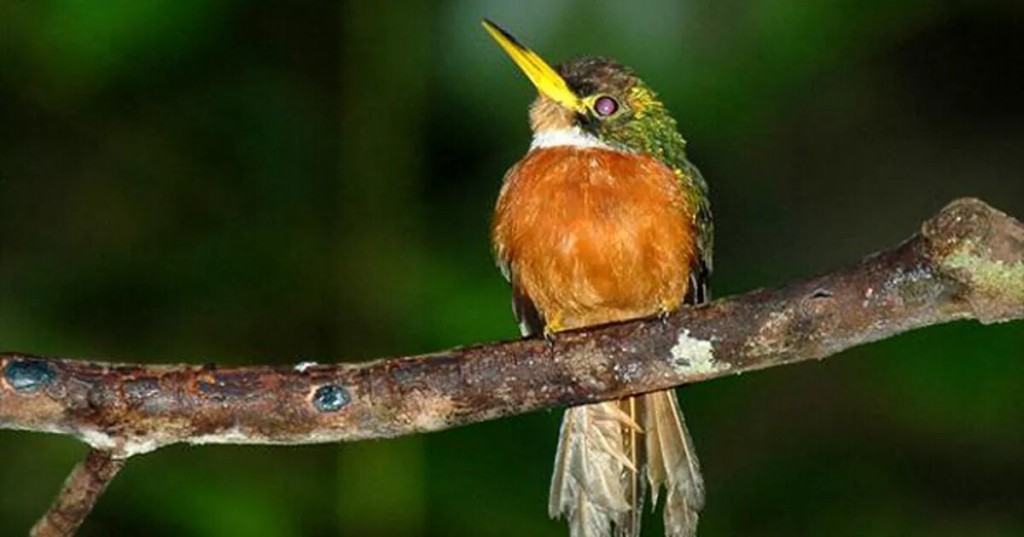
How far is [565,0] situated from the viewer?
4223 millimetres

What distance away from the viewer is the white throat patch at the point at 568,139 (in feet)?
13.5

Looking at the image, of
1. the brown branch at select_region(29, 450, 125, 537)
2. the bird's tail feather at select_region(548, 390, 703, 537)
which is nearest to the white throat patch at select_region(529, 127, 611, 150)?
the bird's tail feather at select_region(548, 390, 703, 537)

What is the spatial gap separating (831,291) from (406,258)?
977 millimetres

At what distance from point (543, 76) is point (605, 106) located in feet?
0.45

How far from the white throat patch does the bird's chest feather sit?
0.06 meters

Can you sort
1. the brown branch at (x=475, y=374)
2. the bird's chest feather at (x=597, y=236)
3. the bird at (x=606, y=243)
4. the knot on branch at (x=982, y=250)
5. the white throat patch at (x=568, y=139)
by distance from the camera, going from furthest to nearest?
1. the white throat patch at (x=568, y=139)
2. the bird's chest feather at (x=597, y=236)
3. the bird at (x=606, y=243)
4. the brown branch at (x=475, y=374)
5. the knot on branch at (x=982, y=250)

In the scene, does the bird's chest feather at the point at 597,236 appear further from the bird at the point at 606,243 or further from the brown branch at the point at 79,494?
the brown branch at the point at 79,494

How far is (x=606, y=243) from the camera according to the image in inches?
154

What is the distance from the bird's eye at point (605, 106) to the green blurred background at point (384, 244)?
8cm

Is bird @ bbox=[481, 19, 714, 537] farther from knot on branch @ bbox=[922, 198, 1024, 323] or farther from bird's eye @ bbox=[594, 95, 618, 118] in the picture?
knot on branch @ bbox=[922, 198, 1024, 323]

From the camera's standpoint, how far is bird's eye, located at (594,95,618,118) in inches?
163

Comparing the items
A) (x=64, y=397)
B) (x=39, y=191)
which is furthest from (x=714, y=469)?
(x=64, y=397)

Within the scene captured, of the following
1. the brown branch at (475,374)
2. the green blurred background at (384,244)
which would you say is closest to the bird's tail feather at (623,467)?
the green blurred background at (384,244)

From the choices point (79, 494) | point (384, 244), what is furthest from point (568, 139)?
point (79, 494)
